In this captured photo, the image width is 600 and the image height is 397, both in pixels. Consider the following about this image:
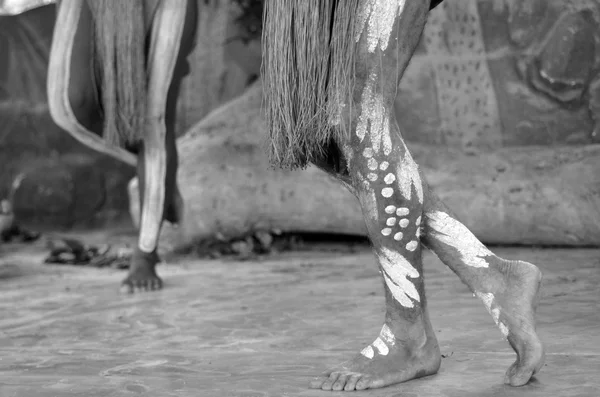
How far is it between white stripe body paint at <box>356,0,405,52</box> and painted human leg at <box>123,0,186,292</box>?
75.3 inches

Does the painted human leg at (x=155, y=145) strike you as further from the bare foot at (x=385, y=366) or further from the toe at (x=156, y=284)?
the bare foot at (x=385, y=366)

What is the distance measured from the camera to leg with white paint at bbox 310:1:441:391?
2.11m

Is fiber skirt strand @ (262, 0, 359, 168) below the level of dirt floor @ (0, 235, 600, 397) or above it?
above

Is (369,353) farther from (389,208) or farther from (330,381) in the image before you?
(389,208)

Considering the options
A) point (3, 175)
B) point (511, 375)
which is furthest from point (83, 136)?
point (3, 175)

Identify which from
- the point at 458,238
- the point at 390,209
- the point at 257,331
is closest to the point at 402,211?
the point at 390,209

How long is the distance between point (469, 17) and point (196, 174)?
1638 mm

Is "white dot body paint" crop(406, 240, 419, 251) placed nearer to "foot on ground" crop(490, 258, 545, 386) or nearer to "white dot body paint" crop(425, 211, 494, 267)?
"white dot body paint" crop(425, 211, 494, 267)

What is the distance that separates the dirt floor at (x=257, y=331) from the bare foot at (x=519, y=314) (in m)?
0.04

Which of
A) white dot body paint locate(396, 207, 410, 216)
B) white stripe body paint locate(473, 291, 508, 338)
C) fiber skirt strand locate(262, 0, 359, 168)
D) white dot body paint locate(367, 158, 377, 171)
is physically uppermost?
fiber skirt strand locate(262, 0, 359, 168)

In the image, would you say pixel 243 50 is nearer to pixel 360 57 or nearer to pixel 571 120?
pixel 571 120

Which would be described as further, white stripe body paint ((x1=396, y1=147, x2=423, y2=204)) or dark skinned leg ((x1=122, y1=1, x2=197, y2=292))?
dark skinned leg ((x1=122, y1=1, x2=197, y2=292))

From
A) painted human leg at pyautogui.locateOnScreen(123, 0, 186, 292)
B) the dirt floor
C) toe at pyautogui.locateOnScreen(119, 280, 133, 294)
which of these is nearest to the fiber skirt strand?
the dirt floor

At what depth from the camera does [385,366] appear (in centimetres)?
211
